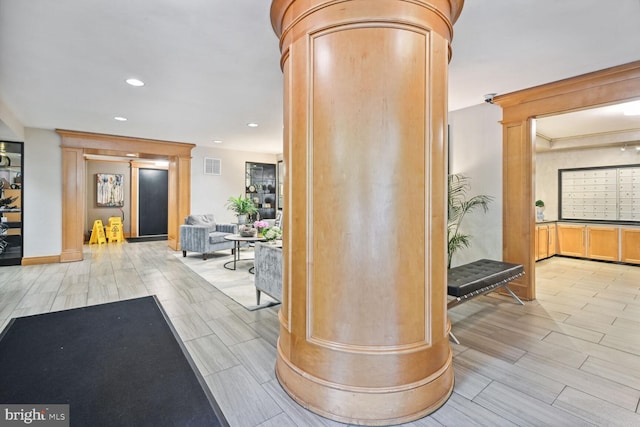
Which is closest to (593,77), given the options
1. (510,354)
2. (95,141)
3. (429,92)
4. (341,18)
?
(429,92)

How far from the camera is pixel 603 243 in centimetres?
589

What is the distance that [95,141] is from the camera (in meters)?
6.05

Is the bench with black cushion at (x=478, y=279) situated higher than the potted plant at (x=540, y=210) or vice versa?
the potted plant at (x=540, y=210)

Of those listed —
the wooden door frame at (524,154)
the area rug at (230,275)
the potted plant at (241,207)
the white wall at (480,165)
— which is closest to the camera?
the wooden door frame at (524,154)

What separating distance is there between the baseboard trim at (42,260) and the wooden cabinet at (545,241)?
918 centimetres

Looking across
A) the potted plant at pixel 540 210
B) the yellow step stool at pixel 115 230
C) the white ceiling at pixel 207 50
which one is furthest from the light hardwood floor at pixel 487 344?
the yellow step stool at pixel 115 230

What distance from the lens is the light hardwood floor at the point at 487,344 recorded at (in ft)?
5.59

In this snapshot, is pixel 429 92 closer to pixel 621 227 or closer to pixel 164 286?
pixel 164 286

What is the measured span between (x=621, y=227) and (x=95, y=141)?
33.4ft

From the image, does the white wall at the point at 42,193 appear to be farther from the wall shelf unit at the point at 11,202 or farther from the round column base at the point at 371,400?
the round column base at the point at 371,400

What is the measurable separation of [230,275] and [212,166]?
3794 millimetres

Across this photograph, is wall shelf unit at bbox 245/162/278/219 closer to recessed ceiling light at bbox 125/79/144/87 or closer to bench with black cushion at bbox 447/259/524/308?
recessed ceiling light at bbox 125/79/144/87

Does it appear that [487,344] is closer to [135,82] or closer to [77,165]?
[135,82]

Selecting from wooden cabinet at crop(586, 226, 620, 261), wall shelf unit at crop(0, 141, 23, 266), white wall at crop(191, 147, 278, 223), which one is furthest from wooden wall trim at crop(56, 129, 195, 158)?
wooden cabinet at crop(586, 226, 620, 261)
